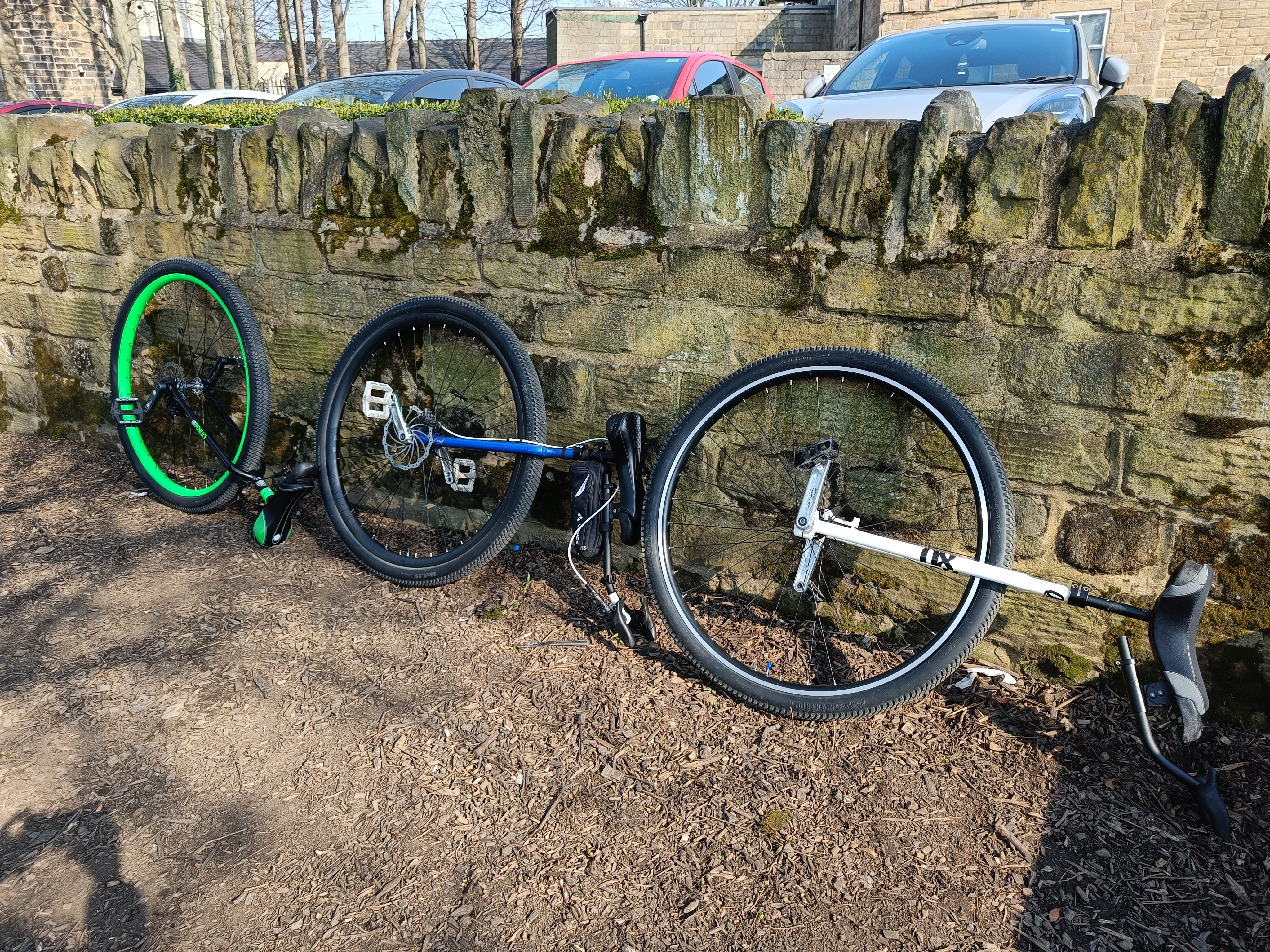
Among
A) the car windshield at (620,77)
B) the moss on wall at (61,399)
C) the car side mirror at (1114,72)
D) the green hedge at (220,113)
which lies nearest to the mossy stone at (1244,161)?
the car side mirror at (1114,72)

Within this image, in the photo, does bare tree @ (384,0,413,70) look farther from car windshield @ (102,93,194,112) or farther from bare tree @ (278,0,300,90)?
car windshield @ (102,93,194,112)

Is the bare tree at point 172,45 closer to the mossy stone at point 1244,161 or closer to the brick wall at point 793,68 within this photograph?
the brick wall at point 793,68

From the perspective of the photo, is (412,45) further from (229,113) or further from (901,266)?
(901,266)

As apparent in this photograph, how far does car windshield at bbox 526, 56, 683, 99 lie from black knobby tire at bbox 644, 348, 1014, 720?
5.40 meters

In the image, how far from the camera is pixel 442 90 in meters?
8.58

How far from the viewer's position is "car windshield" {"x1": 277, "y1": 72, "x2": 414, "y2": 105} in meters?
8.28

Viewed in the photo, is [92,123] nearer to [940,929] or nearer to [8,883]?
[8,883]

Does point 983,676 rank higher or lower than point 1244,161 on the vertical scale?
lower

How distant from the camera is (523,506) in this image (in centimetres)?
286

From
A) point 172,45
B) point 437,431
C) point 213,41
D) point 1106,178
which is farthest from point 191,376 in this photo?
point 213,41

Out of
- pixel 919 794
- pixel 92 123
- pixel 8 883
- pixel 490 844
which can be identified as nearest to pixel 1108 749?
pixel 919 794

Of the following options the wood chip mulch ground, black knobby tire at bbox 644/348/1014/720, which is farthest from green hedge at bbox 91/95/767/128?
the wood chip mulch ground

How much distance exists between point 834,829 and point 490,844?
0.76m

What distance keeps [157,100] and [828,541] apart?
40.6 feet
